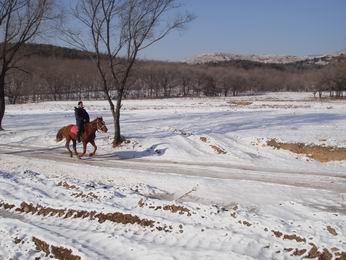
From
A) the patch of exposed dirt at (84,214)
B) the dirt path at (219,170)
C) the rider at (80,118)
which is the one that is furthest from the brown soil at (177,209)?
the rider at (80,118)

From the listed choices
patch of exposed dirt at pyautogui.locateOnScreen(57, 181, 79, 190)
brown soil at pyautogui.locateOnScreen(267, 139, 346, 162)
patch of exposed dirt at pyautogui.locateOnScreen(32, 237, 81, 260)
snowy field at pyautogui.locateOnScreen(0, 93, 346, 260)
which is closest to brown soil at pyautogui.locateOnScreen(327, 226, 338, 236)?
snowy field at pyautogui.locateOnScreen(0, 93, 346, 260)

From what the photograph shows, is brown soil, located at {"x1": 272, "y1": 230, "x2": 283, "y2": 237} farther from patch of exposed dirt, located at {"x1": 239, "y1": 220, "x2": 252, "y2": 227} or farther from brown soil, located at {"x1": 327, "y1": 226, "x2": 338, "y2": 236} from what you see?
brown soil, located at {"x1": 327, "y1": 226, "x2": 338, "y2": 236}

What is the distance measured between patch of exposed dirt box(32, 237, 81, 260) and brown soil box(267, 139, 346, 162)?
1371 centimetres

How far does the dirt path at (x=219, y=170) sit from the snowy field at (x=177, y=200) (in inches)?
1.6

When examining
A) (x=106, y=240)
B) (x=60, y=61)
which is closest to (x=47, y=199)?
(x=106, y=240)

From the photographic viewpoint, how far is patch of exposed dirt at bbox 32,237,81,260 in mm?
9383

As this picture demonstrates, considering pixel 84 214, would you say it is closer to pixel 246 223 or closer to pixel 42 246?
pixel 42 246

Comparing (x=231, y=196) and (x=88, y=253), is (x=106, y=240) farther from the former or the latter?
(x=231, y=196)

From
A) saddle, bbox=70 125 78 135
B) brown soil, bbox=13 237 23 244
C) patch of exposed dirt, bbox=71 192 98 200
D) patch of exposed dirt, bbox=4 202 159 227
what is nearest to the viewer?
brown soil, bbox=13 237 23 244

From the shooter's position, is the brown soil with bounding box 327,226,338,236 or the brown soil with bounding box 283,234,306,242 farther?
the brown soil with bounding box 327,226,338,236

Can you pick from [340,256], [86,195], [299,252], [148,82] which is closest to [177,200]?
[86,195]

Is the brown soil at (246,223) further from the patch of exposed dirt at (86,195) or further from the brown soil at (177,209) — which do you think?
the patch of exposed dirt at (86,195)

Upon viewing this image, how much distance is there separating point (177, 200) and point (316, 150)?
9.86 m

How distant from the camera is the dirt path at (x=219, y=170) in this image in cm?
1591
